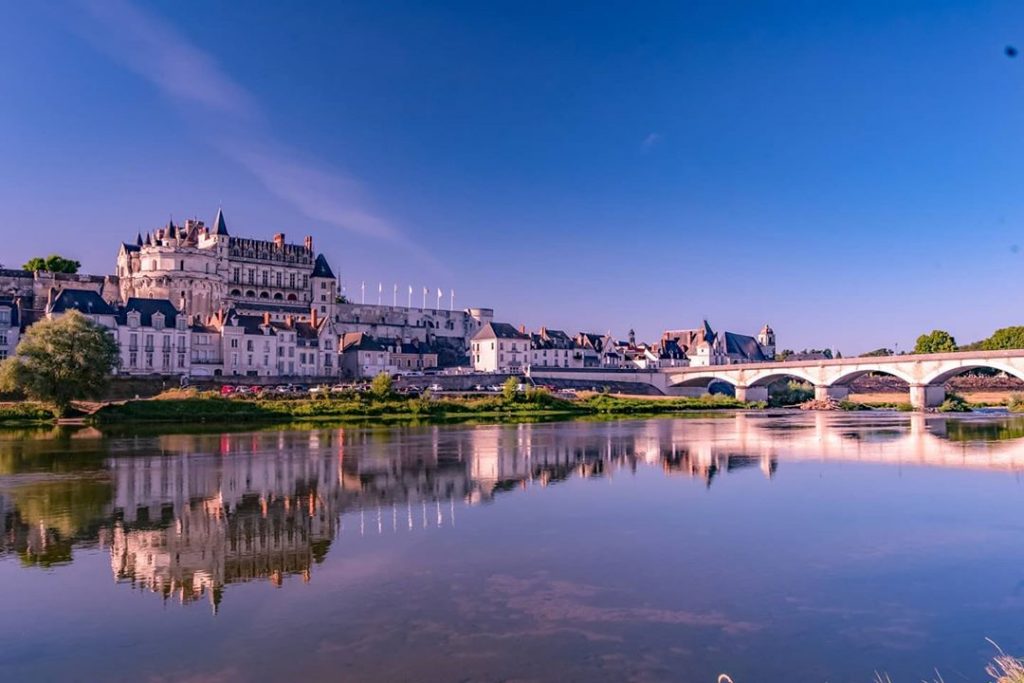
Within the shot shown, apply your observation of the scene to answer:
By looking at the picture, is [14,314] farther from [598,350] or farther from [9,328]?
[598,350]

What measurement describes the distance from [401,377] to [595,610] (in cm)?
5629

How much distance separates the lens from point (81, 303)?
5691cm

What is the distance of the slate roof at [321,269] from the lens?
92.4m

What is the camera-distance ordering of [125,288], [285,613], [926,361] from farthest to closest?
[125,288]
[926,361]
[285,613]

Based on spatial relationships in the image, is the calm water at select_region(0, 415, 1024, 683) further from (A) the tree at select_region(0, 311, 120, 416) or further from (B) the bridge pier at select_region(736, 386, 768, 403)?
(B) the bridge pier at select_region(736, 386, 768, 403)

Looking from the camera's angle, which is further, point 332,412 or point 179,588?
point 332,412

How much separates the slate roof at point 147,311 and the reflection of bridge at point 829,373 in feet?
103

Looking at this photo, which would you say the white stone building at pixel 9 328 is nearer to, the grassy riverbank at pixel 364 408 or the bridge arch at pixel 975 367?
the grassy riverbank at pixel 364 408

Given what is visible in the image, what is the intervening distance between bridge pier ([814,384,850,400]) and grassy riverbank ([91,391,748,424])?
13240 millimetres

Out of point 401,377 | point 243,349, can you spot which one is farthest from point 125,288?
point 401,377

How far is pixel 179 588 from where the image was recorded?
10.5 meters

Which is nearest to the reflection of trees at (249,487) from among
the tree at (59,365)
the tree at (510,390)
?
the tree at (59,365)

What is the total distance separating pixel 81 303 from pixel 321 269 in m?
37.4

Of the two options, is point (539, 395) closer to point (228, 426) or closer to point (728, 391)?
point (228, 426)
